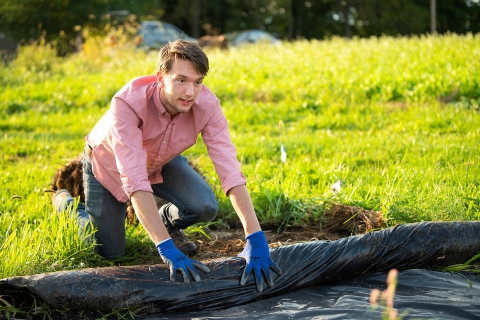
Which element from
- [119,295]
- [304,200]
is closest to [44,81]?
[304,200]

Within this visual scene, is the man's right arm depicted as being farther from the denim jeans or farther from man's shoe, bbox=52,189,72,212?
man's shoe, bbox=52,189,72,212

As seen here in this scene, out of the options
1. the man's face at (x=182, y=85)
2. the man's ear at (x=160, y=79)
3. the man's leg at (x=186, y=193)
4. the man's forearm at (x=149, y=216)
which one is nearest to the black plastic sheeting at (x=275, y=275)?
the man's forearm at (x=149, y=216)

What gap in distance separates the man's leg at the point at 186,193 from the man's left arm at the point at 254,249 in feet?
1.84

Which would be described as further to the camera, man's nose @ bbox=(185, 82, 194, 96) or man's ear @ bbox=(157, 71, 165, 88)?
man's ear @ bbox=(157, 71, 165, 88)

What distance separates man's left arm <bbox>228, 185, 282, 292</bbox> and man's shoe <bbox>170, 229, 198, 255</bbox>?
2.43 feet

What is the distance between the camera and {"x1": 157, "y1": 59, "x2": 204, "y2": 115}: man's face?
9.80 ft

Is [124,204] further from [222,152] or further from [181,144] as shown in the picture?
[222,152]

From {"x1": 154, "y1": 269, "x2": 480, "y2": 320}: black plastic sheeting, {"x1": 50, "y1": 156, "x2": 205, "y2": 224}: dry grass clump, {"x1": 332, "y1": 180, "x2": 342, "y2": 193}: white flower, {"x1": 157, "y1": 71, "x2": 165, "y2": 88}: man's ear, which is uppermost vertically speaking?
{"x1": 157, "y1": 71, "x2": 165, "y2": 88}: man's ear

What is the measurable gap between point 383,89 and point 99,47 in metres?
8.53

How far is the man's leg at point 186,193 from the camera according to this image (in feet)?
11.9

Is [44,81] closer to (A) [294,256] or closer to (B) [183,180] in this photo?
(B) [183,180]

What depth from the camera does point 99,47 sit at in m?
15.1

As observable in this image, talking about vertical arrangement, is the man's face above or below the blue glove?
above

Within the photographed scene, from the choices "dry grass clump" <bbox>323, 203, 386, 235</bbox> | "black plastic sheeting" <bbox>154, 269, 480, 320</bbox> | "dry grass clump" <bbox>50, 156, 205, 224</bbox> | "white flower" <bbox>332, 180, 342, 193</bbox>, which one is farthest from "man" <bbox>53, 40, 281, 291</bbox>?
"white flower" <bbox>332, 180, 342, 193</bbox>
